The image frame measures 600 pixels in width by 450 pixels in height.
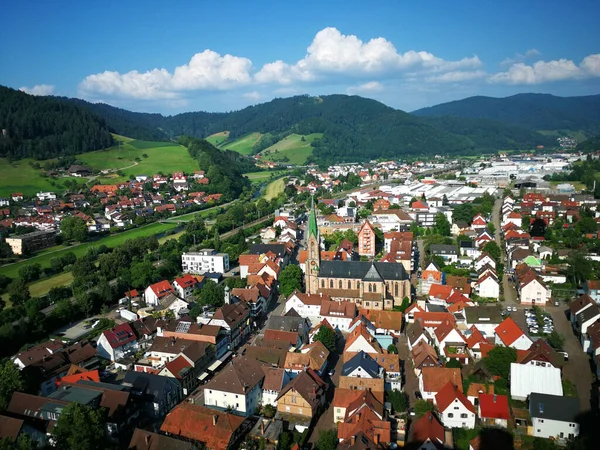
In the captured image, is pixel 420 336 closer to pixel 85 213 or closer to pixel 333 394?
pixel 333 394

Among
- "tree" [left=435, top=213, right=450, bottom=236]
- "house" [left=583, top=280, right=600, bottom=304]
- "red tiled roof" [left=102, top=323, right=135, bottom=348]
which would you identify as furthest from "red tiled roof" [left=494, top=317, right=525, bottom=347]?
"tree" [left=435, top=213, right=450, bottom=236]

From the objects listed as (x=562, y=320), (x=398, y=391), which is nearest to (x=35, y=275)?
(x=398, y=391)

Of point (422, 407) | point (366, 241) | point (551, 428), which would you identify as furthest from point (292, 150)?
point (551, 428)

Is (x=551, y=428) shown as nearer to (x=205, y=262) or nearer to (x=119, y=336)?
(x=119, y=336)

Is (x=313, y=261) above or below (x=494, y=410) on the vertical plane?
above

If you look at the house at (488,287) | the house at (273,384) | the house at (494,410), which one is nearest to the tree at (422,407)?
the house at (494,410)

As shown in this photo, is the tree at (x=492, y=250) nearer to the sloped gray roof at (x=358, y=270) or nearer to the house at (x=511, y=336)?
the sloped gray roof at (x=358, y=270)
